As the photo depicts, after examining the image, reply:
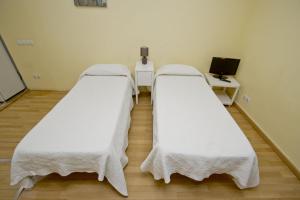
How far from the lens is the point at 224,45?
258 cm

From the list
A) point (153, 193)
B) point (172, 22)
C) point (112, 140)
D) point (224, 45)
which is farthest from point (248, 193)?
point (172, 22)

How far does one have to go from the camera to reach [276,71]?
1.86 m

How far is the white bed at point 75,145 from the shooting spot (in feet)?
4.06

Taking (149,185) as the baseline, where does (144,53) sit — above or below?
above

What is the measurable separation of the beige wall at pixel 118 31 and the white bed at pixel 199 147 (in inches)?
51.9

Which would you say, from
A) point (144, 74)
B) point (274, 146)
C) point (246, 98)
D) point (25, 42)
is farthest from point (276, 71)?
point (25, 42)

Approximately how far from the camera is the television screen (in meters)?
2.48

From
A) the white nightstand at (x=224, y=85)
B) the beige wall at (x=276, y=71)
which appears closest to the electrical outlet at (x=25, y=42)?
the white nightstand at (x=224, y=85)

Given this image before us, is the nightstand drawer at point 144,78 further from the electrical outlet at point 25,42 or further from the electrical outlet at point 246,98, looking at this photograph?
the electrical outlet at point 25,42

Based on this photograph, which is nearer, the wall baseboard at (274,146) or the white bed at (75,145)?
the white bed at (75,145)

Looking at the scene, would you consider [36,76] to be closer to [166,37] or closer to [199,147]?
[166,37]

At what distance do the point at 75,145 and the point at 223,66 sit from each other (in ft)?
7.90

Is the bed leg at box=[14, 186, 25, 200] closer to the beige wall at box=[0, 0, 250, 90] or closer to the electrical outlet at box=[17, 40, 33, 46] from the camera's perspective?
the beige wall at box=[0, 0, 250, 90]

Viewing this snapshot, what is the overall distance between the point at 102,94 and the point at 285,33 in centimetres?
226
